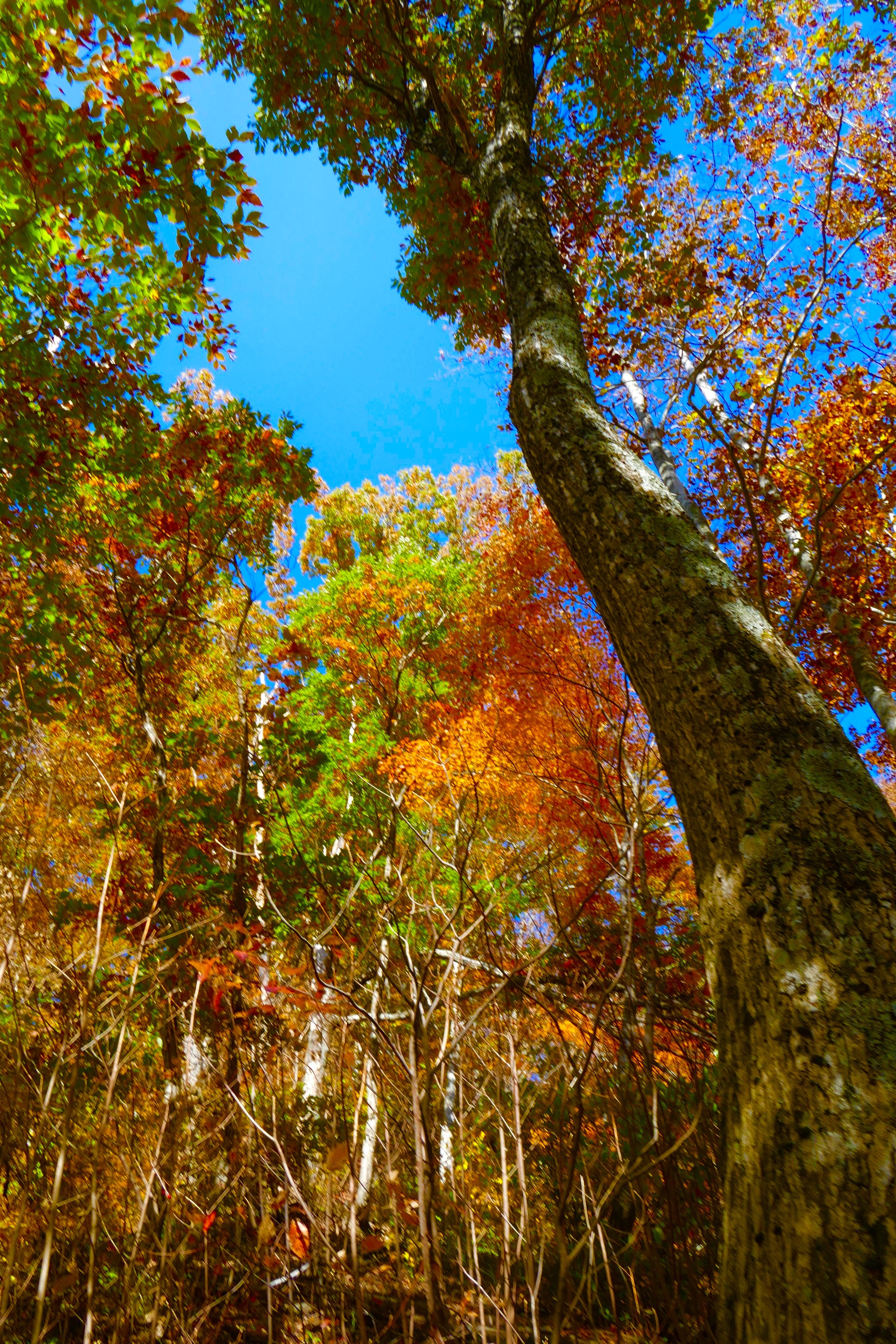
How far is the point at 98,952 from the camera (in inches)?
68.1

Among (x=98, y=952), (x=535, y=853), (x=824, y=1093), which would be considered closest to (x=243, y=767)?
(x=98, y=952)

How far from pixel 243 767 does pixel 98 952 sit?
2.35m

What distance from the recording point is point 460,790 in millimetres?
8633

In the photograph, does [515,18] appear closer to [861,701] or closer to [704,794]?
[704,794]

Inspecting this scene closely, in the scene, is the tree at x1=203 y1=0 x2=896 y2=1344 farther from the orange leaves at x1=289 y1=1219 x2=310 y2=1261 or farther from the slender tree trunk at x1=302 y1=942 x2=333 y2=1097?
the orange leaves at x1=289 y1=1219 x2=310 y2=1261

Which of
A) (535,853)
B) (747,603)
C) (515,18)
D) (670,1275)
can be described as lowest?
(670,1275)

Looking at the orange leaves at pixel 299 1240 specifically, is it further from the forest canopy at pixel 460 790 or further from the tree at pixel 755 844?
the tree at pixel 755 844

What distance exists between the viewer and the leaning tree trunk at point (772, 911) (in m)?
1.06

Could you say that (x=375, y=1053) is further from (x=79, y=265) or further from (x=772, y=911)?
(x=79, y=265)

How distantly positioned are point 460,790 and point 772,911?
290 inches

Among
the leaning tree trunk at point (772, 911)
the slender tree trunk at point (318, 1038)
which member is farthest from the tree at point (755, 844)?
the slender tree trunk at point (318, 1038)

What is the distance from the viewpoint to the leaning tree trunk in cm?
106

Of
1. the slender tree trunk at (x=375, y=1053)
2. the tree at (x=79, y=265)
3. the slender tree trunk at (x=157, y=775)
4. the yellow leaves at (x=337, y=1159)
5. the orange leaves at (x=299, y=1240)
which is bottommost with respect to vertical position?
the orange leaves at (x=299, y=1240)

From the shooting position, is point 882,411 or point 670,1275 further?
point 882,411
